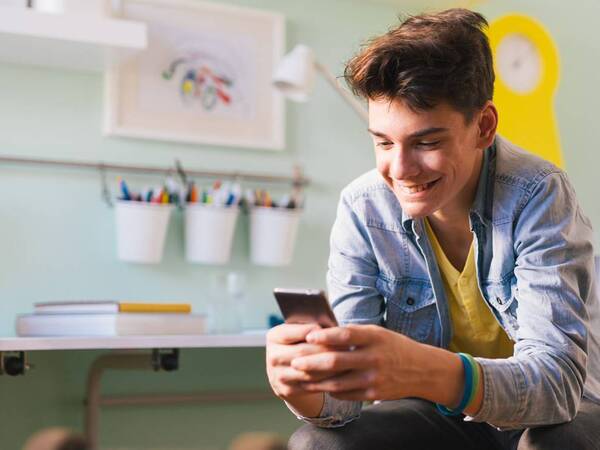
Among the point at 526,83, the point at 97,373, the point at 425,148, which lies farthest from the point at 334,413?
the point at 526,83

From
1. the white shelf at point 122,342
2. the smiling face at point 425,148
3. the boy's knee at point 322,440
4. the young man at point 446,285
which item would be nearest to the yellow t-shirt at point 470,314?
the young man at point 446,285

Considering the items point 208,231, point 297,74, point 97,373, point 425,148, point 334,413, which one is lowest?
point 97,373

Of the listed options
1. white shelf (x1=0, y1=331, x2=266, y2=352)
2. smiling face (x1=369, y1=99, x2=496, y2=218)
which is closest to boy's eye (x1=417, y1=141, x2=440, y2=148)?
smiling face (x1=369, y1=99, x2=496, y2=218)

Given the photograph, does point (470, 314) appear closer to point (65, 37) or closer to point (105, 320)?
point (105, 320)

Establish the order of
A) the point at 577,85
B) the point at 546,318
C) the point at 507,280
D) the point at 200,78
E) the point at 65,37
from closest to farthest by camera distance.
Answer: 1. the point at 546,318
2. the point at 507,280
3. the point at 65,37
4. the point at 200,78
5. the point at 577,85

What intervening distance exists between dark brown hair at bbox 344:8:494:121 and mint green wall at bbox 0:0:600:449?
3.75 feet

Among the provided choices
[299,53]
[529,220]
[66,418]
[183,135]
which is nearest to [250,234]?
[183,135]

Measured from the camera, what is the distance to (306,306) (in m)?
0.91

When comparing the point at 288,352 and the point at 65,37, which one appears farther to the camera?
the point at 65,37

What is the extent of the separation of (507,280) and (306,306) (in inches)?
15.4

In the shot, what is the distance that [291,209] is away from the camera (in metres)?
2.23

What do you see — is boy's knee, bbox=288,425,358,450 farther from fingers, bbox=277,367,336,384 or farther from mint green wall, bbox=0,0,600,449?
mint green wall, bbox=0,0,600,449

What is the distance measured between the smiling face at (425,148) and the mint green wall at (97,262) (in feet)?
3.77

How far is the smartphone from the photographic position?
34.7 inches
